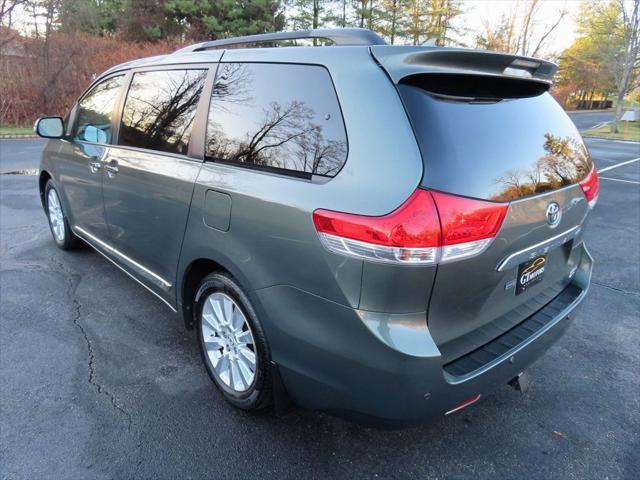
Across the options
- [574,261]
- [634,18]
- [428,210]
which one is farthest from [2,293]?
[634,18]

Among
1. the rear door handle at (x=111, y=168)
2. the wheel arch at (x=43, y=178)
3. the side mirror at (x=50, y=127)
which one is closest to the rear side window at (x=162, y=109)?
the rear door handle at (x=111, y=168)

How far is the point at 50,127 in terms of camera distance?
153 inches

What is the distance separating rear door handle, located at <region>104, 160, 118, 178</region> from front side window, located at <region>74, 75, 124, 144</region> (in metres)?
0.22

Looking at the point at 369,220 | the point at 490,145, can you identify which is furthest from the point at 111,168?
the point at 490,145

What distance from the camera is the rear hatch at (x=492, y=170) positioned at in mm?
1645

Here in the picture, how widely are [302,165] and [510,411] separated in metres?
1.79

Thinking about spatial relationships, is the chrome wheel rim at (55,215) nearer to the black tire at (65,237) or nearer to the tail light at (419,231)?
the black tire at (65,237)

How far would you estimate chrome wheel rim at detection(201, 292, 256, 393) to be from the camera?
2.23 metres

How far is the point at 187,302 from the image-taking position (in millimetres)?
2607

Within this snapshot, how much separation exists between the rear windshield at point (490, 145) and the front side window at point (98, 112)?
8.47 ft

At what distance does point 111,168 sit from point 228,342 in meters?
1.66

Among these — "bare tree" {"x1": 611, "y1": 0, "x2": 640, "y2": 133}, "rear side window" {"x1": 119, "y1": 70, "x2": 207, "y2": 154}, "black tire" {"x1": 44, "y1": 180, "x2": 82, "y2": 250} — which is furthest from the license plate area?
"bare tree" {"x1": 611, "y1": 0, "x2": 640, "y2": 133}

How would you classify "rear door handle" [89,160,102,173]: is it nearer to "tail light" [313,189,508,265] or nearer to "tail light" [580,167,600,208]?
"tail light" [313,189,508,265]

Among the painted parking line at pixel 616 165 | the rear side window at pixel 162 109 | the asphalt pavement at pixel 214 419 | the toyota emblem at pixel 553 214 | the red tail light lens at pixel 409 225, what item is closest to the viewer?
the red tail light lens at pixel 409 225
